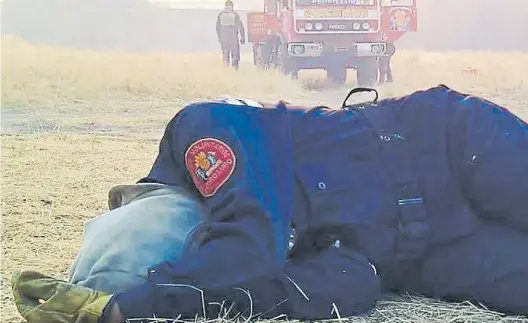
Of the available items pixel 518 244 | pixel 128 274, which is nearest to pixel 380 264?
pixel 518 244

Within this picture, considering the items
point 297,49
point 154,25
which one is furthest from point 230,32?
point 154,25

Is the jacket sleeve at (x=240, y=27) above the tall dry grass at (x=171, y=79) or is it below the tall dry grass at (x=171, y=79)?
above

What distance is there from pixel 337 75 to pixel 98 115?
15.2 feet

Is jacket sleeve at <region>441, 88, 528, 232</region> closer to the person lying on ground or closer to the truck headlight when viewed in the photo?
the person lying on ground

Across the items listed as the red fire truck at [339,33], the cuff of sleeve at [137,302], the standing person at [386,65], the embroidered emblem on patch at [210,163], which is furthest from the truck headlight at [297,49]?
the cuff of sleeve at [137,302]

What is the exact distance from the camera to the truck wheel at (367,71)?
11086 mm

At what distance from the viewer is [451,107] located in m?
1.65

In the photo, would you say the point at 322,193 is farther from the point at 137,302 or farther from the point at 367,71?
the point at 367,71

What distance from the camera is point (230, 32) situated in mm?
11914

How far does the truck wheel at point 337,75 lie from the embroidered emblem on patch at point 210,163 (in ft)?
31.6

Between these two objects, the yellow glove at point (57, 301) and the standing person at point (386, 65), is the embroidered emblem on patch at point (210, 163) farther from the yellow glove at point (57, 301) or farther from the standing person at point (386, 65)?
the standing person at point (386, 65)

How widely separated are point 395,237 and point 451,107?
1.09 feet

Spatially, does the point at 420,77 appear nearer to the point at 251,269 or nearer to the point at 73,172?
the point at 73,172

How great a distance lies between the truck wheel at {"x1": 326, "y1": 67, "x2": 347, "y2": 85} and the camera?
1102cm
